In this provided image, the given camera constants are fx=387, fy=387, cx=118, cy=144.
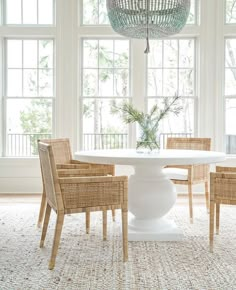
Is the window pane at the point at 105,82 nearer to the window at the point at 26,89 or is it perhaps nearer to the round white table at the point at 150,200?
the window at the point at 26,89

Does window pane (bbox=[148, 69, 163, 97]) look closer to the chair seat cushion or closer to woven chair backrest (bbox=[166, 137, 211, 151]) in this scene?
woven chair backrest (bbox=[166, 137, 211, 151])

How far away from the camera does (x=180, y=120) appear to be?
565cm

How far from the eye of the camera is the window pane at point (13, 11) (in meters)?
5.60

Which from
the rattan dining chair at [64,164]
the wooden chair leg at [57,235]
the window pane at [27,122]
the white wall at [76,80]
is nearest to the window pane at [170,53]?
the white wall at [76,80]

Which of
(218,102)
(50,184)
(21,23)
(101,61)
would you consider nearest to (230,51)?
(218,102)

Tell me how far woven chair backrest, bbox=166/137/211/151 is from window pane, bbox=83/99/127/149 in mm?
1237

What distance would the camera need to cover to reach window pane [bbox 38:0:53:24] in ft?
18.3

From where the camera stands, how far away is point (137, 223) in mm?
3410

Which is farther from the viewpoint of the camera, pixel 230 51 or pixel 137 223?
Result: pixel 230 51

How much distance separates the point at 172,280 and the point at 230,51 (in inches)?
160

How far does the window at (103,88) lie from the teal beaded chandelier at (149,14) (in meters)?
1.98

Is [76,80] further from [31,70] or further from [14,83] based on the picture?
[14,83]

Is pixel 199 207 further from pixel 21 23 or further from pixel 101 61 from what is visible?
pixel 21 23

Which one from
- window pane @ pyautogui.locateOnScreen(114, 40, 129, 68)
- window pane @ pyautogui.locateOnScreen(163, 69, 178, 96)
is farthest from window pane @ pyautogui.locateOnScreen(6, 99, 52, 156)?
window pane @ pyautogui.locateOnScreen(163, 69, 178, 96)
